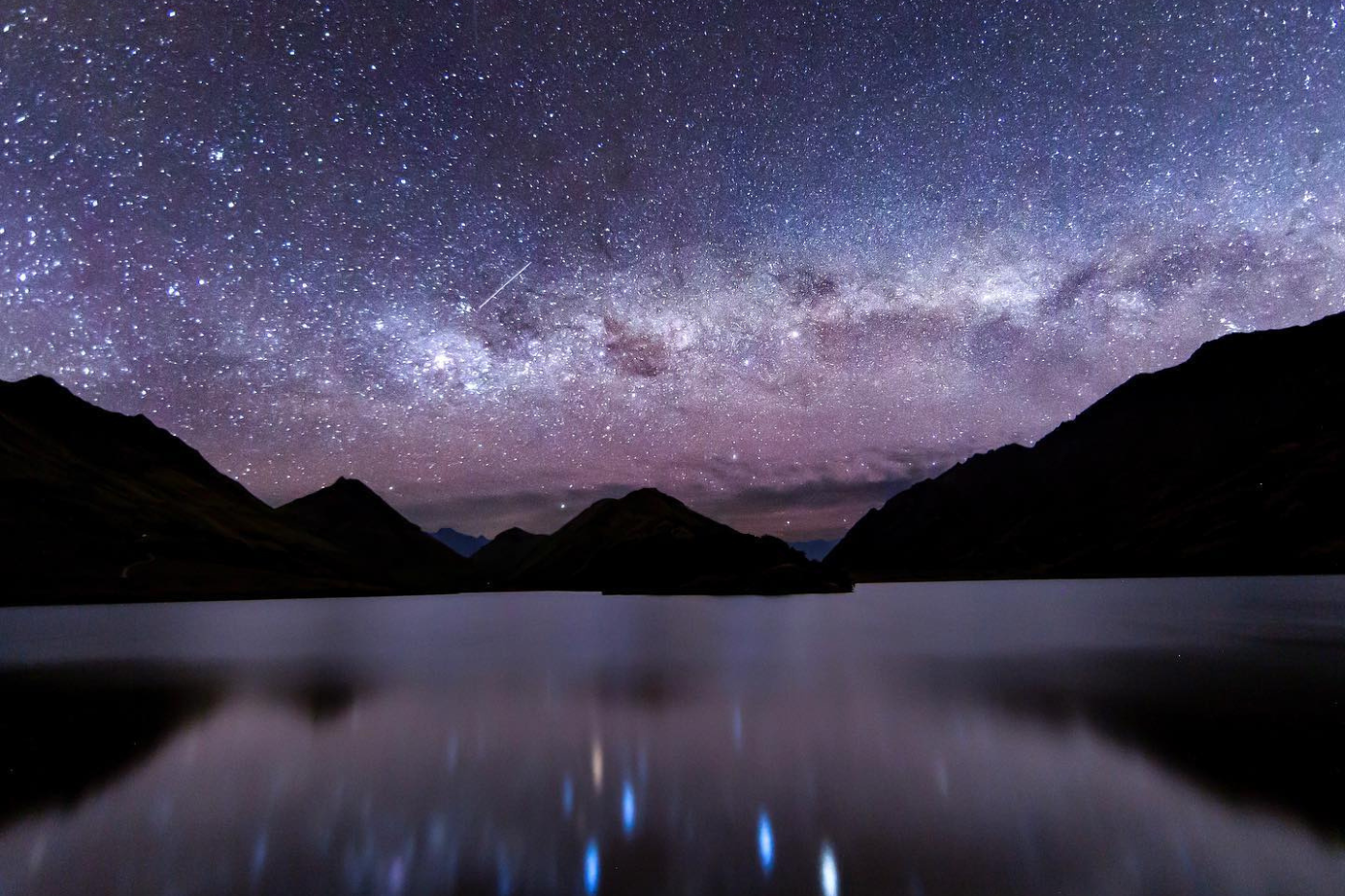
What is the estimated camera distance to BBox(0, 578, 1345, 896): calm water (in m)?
10.0

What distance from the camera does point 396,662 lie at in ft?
139

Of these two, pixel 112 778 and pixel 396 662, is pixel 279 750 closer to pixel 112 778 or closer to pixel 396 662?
pixel 112 778

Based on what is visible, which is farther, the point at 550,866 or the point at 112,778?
the point at 112,778

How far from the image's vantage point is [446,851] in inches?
429

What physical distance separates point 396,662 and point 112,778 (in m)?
27.8

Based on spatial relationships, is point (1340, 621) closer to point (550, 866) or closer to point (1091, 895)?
point (1091, 895)

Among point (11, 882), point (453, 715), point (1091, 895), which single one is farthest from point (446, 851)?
point (453, 715)

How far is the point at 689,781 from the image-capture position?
15055 mm

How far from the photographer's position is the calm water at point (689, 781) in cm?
1002

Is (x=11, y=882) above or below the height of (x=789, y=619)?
above

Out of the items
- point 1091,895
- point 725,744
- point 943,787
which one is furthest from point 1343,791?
point 725,744

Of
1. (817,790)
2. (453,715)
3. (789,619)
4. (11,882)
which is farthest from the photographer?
(789,619)

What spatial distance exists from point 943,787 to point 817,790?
2645mm

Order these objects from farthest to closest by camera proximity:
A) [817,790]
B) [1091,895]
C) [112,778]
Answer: [112,778]
[817,790]
[1091,895]
